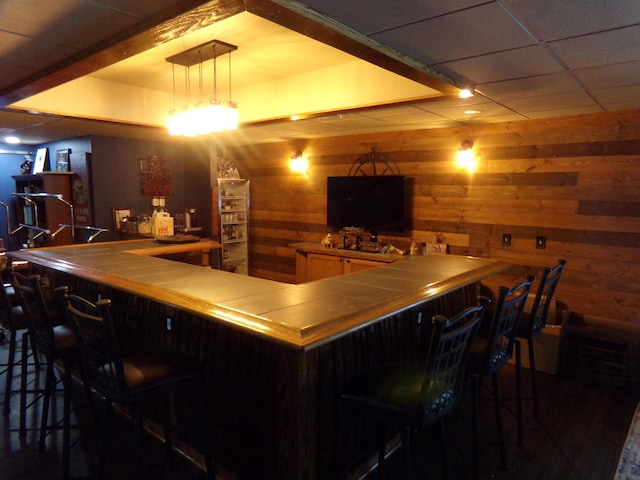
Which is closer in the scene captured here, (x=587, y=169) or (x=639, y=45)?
(x=639, y=45)

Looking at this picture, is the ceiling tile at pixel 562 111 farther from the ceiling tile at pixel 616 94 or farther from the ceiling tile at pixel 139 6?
the ceiling tile at pixel 139 6

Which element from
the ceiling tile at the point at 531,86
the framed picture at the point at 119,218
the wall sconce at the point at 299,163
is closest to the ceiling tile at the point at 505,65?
the ceiling tile at the point at 531,86

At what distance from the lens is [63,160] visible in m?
5.96

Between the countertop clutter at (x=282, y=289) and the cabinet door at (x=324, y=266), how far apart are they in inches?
79.1

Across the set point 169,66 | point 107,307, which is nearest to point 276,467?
point 107,307

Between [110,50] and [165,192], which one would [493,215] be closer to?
[110,50]

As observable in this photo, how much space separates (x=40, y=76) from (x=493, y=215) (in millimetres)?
3993

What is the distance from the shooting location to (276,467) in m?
1.87

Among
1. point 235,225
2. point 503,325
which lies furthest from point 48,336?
point 235,225

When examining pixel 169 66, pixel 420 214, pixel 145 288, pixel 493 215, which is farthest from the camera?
pixel 420 214

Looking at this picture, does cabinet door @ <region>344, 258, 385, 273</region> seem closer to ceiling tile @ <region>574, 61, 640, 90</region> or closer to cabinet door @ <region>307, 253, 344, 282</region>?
cabinet door @ <region>307, 253, 344, 282</region>

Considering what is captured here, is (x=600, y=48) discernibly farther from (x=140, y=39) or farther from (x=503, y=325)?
(x=140, y=39)

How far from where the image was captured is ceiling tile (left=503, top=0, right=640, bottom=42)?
156 cm

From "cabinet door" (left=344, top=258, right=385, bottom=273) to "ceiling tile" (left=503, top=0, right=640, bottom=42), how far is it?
10.2 ft
